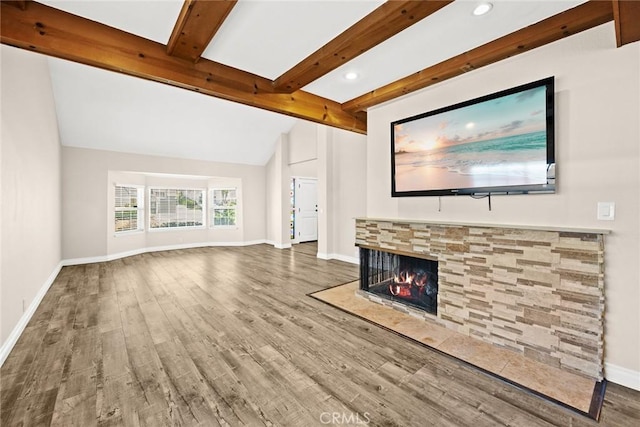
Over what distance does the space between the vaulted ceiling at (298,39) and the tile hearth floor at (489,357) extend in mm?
2378

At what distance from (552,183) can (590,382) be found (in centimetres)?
145

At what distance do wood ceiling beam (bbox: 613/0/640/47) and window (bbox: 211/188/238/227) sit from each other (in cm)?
764

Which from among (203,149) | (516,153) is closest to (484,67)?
(516,153)

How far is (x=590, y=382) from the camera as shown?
1849 millimetres

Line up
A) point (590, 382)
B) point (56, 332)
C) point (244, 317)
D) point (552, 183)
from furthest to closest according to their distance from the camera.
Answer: point (244, 317) → point (56, 332) → point (552, 183) → point (590, 382)

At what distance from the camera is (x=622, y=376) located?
73.0 inches

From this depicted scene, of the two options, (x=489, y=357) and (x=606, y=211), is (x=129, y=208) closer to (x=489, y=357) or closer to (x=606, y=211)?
(x=489, y=357)

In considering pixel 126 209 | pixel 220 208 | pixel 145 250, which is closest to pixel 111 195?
pixel 126 209

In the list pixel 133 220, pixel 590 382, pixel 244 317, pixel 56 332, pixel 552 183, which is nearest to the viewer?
pixel 590 382

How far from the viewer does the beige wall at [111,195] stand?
5.46 meters

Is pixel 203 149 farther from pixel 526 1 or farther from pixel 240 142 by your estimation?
pixel 526 1

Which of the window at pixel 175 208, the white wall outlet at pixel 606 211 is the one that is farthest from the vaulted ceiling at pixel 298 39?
the window at pixel 175 208

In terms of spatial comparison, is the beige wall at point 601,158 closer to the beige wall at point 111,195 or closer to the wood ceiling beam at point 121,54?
the wood ceiling beam at point 121,54

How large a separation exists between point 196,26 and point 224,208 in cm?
635
